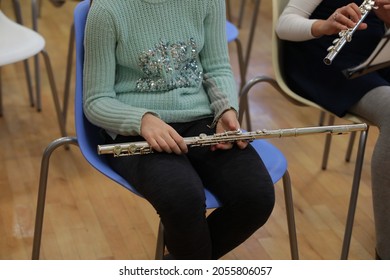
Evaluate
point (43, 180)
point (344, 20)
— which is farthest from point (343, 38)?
point (43, 180)

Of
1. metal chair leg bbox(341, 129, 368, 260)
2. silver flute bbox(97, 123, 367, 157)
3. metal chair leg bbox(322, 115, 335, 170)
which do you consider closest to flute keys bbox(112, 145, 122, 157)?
silver flute bbox(97, 123, 367, 157)

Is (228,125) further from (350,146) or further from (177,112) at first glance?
(350,146)

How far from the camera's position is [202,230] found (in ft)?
4.61

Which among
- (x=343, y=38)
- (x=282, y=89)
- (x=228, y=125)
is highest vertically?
(x=343, y=38)

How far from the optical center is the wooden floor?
1.91 m

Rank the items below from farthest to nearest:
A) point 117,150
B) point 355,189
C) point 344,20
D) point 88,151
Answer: point 355,189 < point 344,20 < point 88,151 < point 117,150

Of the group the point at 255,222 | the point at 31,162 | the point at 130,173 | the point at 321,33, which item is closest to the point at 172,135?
the point at 130,173

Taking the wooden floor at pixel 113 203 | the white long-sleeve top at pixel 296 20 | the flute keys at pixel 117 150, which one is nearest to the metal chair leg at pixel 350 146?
the wooden floor at pixel 113 203

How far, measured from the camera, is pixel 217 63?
1.62 meters

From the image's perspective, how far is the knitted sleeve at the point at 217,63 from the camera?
1.57 m

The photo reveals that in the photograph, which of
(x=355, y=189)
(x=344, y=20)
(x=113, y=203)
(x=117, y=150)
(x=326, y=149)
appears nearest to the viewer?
(x=117, y=150)

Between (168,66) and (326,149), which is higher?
(168,66)

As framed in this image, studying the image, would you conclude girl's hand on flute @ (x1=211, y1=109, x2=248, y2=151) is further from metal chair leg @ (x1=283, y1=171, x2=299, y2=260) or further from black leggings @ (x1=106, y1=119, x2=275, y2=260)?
metal chair leg @ (x1=283, y1=171, x2=299, y2=260)

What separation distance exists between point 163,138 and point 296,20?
58cm
